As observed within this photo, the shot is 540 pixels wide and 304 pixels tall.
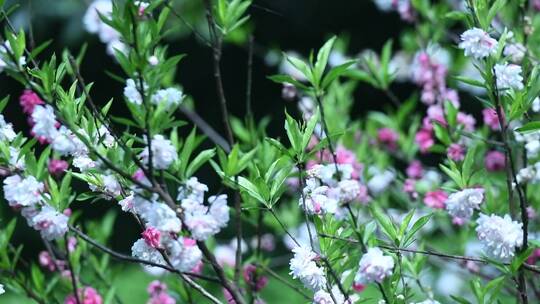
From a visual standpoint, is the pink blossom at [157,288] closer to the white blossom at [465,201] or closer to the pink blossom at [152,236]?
the pink blossom at [152,236]

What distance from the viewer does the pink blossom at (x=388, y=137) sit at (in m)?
3.71

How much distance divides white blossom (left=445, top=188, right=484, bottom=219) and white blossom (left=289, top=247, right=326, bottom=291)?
38cm

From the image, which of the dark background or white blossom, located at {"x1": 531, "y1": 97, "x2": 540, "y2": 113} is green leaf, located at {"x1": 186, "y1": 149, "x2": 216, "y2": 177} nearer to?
white blossom, located at {"x1": 531, "y1": 97, "x2": 540, "y2": 113}

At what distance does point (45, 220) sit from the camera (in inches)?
69.0

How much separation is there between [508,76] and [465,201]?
1.01 ft

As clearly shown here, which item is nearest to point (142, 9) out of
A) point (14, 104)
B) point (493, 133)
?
point (493, 133)

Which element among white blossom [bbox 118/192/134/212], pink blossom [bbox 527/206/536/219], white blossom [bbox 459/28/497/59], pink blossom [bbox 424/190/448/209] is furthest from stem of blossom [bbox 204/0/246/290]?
pink blossom [bbox 527/206/536/219]

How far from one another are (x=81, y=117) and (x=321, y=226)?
0.58 metres

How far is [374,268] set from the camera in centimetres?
163

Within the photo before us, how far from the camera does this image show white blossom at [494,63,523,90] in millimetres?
2049

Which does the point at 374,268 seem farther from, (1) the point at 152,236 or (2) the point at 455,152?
(2) the point at 455,152

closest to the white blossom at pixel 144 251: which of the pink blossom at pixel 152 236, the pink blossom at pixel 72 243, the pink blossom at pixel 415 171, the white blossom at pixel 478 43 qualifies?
the pink blossom at pixel 152 236

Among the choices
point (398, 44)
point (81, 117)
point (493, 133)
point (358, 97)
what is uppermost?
point (81, 117)

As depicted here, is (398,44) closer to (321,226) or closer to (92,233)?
(92,233)
